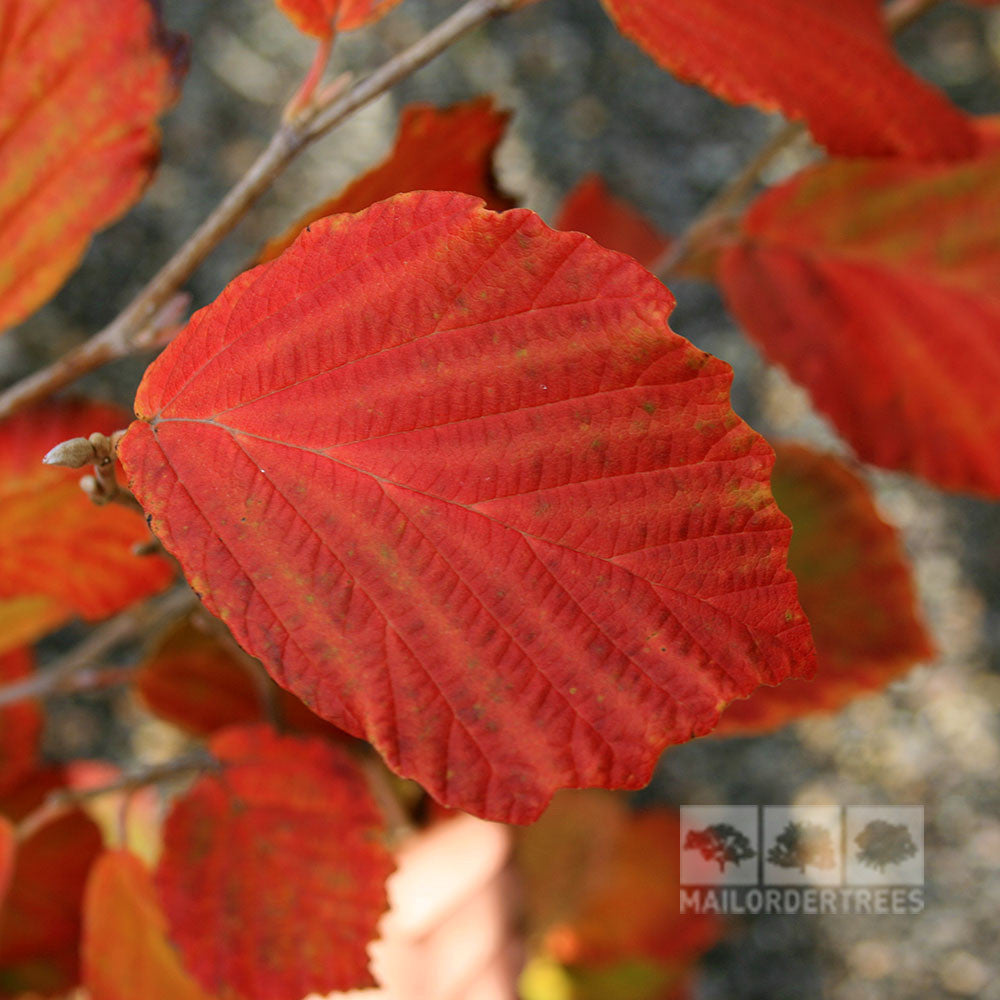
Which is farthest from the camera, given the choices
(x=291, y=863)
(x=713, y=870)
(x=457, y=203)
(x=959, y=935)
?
(x=959, y=935)

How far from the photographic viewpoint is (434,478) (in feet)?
0.88

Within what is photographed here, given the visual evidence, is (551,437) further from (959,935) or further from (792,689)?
(959,935)

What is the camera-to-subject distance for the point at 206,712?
2.00 feet

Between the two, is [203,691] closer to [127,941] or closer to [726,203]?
[127,941]

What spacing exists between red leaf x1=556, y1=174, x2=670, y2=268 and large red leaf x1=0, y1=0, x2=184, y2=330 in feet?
1.15

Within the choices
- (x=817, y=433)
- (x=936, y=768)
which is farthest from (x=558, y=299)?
(x=936, y=768)

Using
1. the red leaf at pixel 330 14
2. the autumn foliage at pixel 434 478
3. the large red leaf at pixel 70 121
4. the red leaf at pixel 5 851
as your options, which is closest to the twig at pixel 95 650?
the autumn foliage at pixel 434 478

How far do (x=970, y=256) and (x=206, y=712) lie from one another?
55 centimetres

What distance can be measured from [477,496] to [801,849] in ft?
1.43

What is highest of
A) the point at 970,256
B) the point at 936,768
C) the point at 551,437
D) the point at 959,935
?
the point at 551,437

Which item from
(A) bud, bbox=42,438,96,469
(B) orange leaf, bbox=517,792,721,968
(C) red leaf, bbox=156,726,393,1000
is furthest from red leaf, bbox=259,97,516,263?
(B) orange leaf, bbox=517,792,721,968

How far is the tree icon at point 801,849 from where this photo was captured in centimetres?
57

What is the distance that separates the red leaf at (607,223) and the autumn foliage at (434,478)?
17mm

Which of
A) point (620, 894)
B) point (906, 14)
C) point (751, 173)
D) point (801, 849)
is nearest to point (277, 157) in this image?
point (751, 173)
